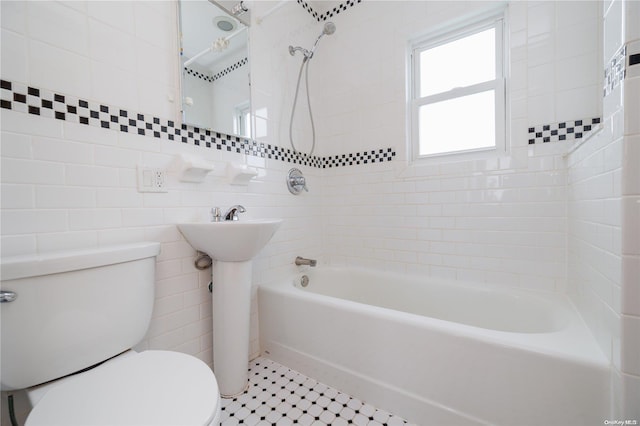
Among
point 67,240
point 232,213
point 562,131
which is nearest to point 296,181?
point 232,213

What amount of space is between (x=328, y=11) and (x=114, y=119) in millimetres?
2009

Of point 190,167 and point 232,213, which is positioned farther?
point 232,213

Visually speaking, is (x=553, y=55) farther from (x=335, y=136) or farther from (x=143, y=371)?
(x=143, y=371)

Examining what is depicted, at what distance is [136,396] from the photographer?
718 mm

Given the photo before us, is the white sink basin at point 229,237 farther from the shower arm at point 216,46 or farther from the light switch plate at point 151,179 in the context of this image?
the shower arm at point 216,46

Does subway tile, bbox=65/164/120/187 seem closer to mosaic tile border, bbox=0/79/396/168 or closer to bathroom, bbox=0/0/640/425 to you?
bathroom, bbox=0/0/640/425

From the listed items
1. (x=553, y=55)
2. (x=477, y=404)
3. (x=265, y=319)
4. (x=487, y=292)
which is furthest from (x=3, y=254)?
(x=553, y=55)

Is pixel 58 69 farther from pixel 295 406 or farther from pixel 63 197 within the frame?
pixel 295 406

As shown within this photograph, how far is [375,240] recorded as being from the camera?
213 cm

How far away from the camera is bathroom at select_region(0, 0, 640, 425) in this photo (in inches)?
35.0

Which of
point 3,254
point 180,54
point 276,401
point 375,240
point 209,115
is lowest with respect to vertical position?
point 276,401

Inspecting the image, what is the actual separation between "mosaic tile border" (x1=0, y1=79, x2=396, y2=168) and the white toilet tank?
53cm

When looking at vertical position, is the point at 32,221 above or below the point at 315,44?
below

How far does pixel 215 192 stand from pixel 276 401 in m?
1.16
